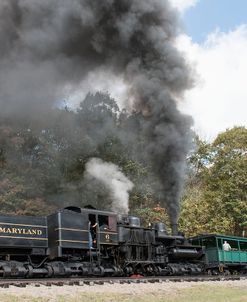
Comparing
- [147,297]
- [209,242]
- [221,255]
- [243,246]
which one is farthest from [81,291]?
[243,246]

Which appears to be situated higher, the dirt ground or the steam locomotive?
the steam locomotive

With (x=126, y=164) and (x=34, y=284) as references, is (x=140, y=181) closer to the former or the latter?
(x=126, y=164)

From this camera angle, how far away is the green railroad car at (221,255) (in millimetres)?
21688

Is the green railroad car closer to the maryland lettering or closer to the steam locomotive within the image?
the steam locomotive

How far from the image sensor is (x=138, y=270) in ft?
59.8

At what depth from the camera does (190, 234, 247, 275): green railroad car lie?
2169cm

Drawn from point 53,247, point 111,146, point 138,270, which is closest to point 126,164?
point 111,146

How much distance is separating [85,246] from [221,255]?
872cm

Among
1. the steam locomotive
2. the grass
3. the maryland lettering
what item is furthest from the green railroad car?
the maryland lettering

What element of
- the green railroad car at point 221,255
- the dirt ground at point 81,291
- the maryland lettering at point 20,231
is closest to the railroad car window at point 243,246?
the green railroad car at point 221,255

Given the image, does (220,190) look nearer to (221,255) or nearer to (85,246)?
(221,255)

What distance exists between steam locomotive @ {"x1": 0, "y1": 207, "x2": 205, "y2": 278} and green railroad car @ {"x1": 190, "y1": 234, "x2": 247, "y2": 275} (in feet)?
7.66

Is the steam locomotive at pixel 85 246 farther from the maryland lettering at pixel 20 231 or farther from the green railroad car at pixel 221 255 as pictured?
the green railroad car at pixel 221 255

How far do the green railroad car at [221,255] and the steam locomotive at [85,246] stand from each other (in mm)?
2334
